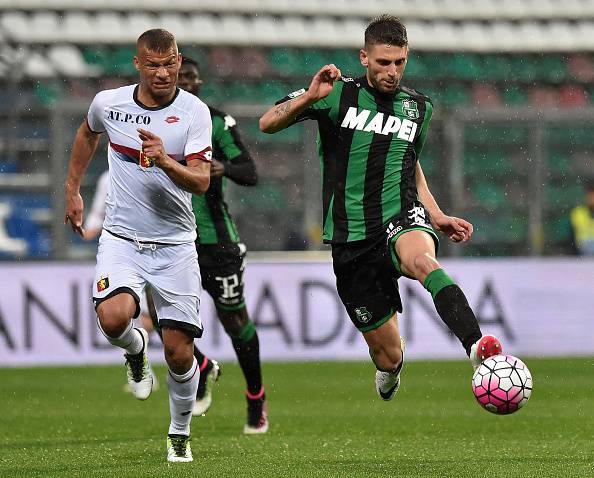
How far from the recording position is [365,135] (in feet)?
20.1

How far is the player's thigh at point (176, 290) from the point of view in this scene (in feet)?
19.5

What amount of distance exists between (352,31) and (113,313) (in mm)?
14637

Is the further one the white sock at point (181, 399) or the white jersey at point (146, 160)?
the white sock at point (181, 399)

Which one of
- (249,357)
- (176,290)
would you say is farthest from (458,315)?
(249,357)

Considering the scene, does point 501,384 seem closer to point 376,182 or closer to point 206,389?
point 376,182

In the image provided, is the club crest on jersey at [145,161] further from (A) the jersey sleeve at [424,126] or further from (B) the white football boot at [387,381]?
(B) the white football boot at [387,381]

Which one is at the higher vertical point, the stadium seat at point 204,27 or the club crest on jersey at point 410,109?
the stadium seat at point 204,27

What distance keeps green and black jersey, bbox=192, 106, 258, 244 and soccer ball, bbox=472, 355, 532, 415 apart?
2.90 metres

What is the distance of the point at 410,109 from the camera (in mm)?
6215

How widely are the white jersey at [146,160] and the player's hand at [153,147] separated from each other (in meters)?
0.45

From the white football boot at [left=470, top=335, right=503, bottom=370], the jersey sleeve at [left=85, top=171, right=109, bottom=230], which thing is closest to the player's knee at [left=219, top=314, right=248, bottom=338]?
the white football boot at [left=470, top=335, right=503, bottom=370]

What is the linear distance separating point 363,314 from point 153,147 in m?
1.55

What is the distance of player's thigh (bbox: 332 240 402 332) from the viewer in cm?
615

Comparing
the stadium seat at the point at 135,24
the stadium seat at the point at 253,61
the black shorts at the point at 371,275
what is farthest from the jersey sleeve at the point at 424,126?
the stadium seat at the point at 135,24
